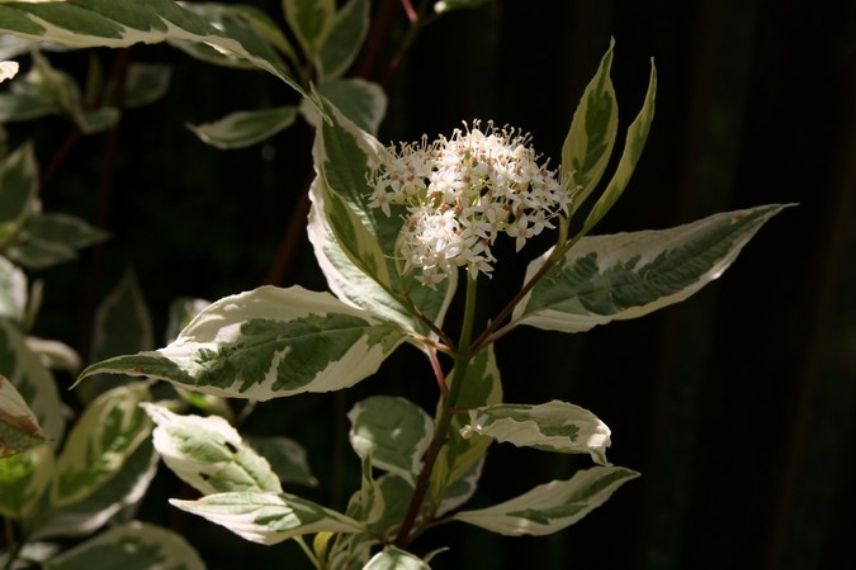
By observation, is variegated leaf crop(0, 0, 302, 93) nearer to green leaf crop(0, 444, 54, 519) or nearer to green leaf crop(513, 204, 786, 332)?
green leaf crop(513, 204, 786, 332)

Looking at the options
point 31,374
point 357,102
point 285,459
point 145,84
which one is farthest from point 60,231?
point 357,102

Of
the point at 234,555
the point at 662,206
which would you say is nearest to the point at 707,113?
the point at 662,206

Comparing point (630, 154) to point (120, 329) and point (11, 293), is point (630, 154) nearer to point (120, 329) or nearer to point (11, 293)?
point (11, 293)

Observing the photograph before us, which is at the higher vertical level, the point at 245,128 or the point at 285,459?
the point at 245,128

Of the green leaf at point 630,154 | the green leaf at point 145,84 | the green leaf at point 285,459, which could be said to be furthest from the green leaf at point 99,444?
the green leaf at point 145,84

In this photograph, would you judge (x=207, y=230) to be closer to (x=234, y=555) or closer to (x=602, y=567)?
(x=234, y=555)

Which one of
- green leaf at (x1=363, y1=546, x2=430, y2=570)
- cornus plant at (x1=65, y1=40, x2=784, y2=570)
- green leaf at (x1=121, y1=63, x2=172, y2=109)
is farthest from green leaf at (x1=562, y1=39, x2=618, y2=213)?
green leaf at (x1=121, y1=63, x2=172, y2=109)
